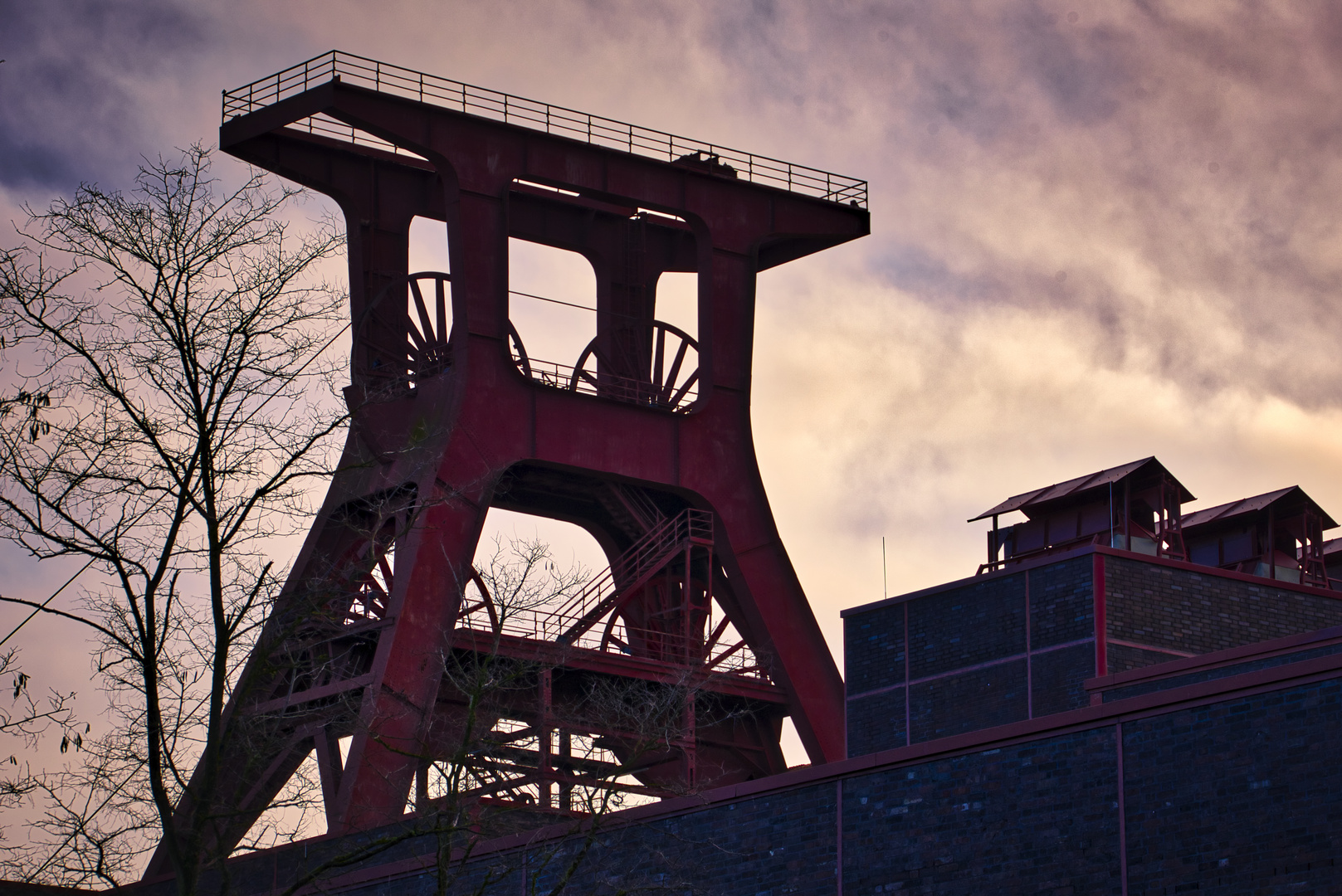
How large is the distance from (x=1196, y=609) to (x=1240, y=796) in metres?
13.0

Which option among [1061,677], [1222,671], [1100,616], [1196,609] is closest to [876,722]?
[1061,677]

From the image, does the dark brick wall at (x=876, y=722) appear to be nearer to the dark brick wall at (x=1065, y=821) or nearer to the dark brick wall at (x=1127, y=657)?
the dark brick wall at (x=1127, y=657)

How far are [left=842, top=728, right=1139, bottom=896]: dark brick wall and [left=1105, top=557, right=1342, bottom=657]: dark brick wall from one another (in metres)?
9.68

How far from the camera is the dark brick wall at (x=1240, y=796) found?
51.5 ft

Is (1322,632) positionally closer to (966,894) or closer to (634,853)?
(966,894)

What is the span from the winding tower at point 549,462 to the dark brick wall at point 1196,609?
6.39m

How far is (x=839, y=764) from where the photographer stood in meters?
19.8

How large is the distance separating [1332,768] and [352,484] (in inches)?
826

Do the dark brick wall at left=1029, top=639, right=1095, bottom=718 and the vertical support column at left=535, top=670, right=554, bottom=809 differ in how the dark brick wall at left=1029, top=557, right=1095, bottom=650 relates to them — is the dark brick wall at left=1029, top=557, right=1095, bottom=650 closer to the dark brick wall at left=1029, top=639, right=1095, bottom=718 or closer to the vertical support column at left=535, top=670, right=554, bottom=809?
the dark brick wall at left=1029, top=639, right=1095, bottom=718

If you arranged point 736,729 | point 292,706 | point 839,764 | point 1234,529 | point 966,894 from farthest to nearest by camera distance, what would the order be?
point 1234,529, point 736,729, point 292,706, point 839,764, point 966,894

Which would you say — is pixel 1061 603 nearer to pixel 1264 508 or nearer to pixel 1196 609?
pixel 1196 609

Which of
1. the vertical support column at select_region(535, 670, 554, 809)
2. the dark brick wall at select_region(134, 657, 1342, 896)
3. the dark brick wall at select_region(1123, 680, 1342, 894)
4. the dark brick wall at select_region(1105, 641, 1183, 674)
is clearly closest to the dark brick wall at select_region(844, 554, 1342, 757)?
the dark brick wall at select_region(1105, 641, 1183, 674)

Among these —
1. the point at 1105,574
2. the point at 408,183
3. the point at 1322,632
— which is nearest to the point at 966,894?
the point at 1322,632

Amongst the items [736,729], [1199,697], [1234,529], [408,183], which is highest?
[408,183]
